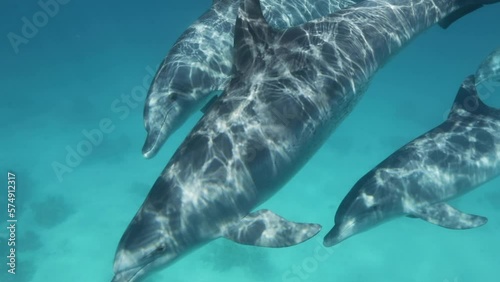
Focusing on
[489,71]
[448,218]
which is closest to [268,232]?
[448,218]

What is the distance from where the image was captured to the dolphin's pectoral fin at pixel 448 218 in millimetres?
9945

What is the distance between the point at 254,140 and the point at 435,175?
5.24 meters

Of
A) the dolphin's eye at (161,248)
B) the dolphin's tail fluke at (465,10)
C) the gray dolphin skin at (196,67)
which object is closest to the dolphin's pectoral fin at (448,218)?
the dolphin's tail fluke at (465,10)

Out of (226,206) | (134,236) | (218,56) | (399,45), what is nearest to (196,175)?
(226,206)

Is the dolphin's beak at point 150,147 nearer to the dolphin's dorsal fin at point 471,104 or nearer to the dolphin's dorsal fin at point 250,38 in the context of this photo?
the dolphin's dorsal fin at point 250,38

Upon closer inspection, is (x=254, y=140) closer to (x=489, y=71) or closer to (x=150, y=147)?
(x=150, y=147)

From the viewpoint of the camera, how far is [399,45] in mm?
9531

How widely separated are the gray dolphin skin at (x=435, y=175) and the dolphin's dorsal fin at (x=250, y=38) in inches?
155

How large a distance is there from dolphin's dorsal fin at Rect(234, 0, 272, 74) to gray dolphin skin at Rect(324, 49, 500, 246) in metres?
3.94

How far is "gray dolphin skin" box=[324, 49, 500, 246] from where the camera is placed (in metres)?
9.63

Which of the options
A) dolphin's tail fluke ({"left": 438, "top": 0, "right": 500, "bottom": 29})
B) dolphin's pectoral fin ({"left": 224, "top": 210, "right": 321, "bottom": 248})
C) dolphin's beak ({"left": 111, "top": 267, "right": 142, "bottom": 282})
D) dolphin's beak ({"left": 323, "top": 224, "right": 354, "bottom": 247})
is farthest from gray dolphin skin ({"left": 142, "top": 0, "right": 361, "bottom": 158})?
dolphin's beak ({"left": 323, "top": 224, "right": 354, "bottom": 247})

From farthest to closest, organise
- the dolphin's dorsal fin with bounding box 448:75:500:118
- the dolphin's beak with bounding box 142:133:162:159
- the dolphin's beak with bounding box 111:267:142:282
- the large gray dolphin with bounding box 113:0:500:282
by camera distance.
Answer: the dolphin's dorsal fin with bounding box 448:75:500:118 < the dolphin's beak with bounding box 142:133:162:159 < the large gray dolphin with bounding box 113:0:500:282 < the dolphin's beak with bounding box 111:267:142:282

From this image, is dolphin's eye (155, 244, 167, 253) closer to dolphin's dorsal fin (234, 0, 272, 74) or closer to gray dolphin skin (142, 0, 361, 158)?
gray dolphin skin (142, 0, 361, 158)

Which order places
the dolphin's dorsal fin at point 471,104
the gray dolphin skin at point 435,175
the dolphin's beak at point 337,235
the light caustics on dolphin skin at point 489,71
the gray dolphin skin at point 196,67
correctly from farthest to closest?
the light caustics on dolphin skin at point 489,71 → the dolphin's dorsal fin at point 471,104 → the gray dolphin skin at point 196,67 → the gray dolphin skin at point 435,175 → the dolphin's beak at point 337,235
